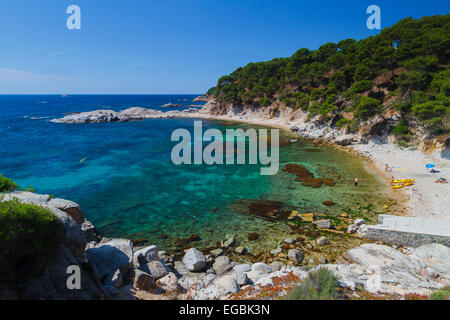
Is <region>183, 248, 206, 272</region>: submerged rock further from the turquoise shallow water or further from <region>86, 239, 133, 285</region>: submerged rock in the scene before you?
<region>86, 239, 133, 285</region>: submerged rock

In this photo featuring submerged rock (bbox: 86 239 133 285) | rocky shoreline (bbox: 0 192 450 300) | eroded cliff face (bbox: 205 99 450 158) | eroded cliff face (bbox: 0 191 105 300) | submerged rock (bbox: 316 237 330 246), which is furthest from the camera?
eroded cliff face (bbox: 205 99 450 158)

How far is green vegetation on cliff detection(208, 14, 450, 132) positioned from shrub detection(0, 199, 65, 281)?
3474cm

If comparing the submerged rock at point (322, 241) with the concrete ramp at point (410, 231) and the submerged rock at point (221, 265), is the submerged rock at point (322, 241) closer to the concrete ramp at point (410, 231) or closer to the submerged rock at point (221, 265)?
the concrete ramp at point (410, 231)

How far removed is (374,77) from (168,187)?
1839 inches

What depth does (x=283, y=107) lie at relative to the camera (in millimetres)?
62969

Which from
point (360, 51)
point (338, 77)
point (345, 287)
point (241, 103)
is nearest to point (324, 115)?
point (338, 77)

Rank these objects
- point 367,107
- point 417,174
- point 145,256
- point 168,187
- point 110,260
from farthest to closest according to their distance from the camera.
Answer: point 367,107 < point 168,187 < point 417,174 < point 145,256 < point 110,260

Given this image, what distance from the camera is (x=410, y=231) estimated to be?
1165cm

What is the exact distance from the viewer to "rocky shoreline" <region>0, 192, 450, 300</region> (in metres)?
6.64

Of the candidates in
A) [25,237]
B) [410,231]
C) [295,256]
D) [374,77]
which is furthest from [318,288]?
[374,77]

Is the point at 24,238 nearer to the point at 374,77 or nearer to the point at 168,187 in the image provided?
the point at 168,187

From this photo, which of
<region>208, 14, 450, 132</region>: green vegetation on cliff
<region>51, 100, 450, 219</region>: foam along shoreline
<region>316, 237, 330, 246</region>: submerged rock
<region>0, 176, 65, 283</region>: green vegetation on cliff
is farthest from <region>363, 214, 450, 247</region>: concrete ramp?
<region>208, 14, 450, 132</region>: green vegetation on cliff

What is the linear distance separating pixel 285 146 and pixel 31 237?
34335 millimetres

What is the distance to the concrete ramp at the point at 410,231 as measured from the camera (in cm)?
1134
